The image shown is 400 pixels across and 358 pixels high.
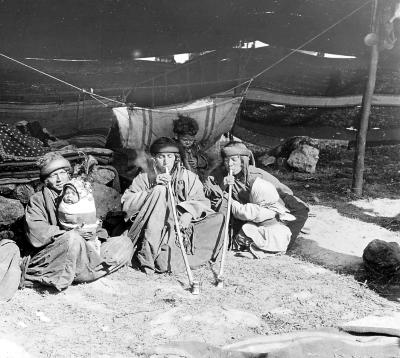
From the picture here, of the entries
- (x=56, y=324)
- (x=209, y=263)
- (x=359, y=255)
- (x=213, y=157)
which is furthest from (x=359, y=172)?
(x=56, y=324)

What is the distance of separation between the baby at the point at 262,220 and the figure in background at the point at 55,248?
1267 millimetres

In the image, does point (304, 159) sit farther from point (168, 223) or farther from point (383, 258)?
point (168, 223)

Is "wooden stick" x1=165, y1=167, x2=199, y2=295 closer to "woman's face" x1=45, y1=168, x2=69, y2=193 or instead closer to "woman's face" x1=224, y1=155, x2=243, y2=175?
"woman's face" x1=224, y1=155, x2=243, y2=175

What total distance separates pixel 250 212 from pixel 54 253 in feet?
6.09

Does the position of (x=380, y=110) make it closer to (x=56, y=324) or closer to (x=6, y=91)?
(x=6, y=91)

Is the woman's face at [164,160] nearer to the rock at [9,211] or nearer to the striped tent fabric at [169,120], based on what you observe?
the rock at [9,211]

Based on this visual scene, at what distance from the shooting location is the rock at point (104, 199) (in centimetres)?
522

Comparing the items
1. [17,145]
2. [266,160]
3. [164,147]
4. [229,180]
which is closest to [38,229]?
[164,147]

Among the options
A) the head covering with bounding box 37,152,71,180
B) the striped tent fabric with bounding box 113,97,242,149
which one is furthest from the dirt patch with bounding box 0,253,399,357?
the striped tent fabric with bounding box 113,97,242,149

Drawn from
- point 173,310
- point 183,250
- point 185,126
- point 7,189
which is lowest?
point 173,310

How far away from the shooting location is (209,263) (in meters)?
4.53

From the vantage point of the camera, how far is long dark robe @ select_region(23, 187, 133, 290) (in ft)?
12.5

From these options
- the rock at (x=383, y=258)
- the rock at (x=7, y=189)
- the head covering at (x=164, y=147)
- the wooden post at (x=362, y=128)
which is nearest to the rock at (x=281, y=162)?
the wooden post at (x=362, y=128)

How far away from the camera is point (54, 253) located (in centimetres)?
383
